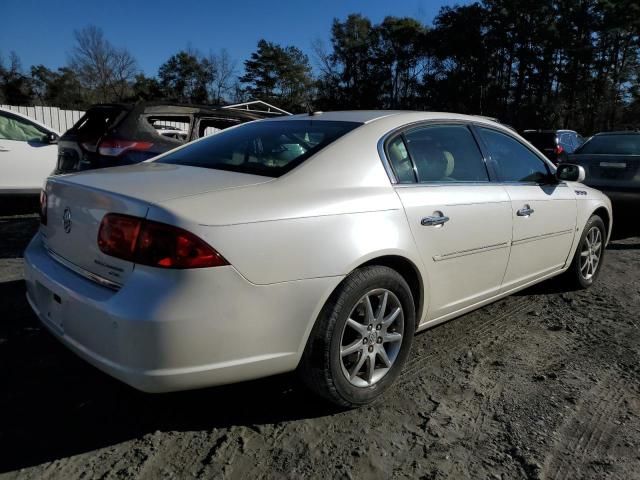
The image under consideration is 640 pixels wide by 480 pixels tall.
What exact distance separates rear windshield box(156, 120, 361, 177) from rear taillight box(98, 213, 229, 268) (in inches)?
25.1

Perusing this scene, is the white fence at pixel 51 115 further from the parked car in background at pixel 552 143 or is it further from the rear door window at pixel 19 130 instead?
the parked car in background at pixel 552 143

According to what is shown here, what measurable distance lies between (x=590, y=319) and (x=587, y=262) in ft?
2.75

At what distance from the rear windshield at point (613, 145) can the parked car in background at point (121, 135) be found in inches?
227

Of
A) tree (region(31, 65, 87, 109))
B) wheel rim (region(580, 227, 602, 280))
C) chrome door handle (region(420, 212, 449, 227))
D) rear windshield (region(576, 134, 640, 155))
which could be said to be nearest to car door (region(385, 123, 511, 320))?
chrome door handle (region(420, 212, 449, 227))

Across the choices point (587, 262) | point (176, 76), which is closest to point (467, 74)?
point (176, 76)

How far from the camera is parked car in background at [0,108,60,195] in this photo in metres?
7.21

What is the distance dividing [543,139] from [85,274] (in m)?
14.5

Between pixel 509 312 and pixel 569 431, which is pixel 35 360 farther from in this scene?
pixel 509 312

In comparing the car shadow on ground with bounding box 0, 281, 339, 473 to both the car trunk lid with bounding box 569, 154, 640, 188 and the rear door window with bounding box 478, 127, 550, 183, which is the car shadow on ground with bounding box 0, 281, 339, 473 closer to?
the rear door window with bounding box 478, 127, 550, 183

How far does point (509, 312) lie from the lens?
13.1ft

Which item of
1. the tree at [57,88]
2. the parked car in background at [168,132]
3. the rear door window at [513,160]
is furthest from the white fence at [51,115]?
the tree at [57,88]

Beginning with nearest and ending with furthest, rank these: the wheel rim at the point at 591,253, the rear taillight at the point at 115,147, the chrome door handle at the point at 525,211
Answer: the chrome door handle at the point at 525,211 → the wheel rim at the point at 591,253 → the rear taillight at the point at 115,147

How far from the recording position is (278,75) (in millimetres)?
58500

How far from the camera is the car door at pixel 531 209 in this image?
349 cm
